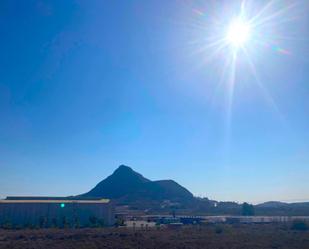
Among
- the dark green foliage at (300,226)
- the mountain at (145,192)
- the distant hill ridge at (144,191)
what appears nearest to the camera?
the dark green foliage at (300,226)

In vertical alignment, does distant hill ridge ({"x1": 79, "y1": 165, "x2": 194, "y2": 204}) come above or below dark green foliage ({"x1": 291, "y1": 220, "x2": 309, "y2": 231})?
above

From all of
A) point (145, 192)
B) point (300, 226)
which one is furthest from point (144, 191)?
point (300, 226)

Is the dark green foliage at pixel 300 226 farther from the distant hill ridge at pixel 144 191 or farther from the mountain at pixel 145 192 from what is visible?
the distant hill ridge at pixel 144 191

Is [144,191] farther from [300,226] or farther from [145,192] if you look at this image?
[300,226]

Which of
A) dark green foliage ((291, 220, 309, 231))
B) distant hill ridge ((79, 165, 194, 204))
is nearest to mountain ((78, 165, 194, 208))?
distant hill ridge ((79, 165, 194, 204))

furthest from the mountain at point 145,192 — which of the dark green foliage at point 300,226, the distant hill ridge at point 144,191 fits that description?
the dark green foliage at point 300,226

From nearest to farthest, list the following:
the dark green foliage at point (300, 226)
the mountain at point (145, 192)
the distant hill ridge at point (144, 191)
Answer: the dark green foliage at point (300, 226), the mountain at point (145, 192), the distant hill ridge at point (144, 191)

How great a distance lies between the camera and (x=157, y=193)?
17888 centimetres

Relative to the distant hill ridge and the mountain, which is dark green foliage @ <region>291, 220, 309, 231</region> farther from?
the distant hill ridge

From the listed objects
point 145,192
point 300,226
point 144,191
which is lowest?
point 300,226

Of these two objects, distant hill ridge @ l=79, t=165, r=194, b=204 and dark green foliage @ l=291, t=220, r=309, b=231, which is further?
distant hill ridge @ l=79, t=165, r=194, b=204

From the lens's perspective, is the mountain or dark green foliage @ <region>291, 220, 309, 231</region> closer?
dark green foliage @ <region>291, 220, 309, 231</region>

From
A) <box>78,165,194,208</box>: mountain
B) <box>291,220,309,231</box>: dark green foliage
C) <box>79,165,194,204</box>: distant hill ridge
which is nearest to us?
<box>291,220,309,231</box>: dark green foliage

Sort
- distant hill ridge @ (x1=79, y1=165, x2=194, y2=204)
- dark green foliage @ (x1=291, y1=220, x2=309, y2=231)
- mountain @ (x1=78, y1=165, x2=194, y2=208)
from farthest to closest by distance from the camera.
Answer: distant hill ridge @ (x1=79, y1=165, x2=194, y2=204), mountain @ (x1=78, y1=165, x2=194, y2=208), dark green foliage @ (x1=291, y1=220, x2=309, y2=231)
